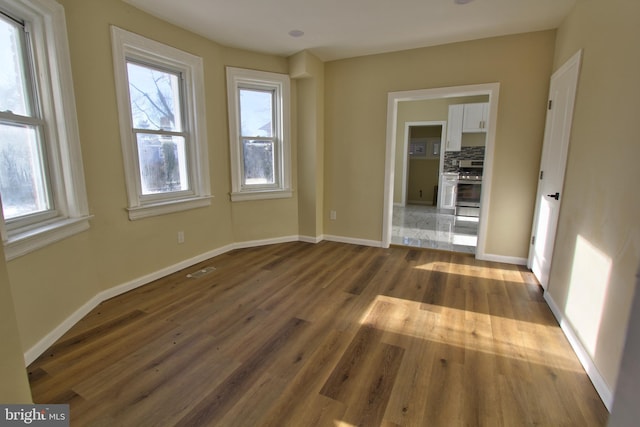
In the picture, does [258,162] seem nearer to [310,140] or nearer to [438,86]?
[310,140]

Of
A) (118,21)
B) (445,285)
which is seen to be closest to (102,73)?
(118,21)

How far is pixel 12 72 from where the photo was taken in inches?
75.9

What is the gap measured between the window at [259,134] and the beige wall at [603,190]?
3.09 m

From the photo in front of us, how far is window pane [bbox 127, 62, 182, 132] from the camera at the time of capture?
2857mm

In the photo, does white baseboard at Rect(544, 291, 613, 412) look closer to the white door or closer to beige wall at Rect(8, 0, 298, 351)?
the white door

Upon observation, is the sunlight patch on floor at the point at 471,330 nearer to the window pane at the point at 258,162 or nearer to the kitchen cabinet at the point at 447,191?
the window pane at the point at 258,162

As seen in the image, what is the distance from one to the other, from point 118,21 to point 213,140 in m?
1.36

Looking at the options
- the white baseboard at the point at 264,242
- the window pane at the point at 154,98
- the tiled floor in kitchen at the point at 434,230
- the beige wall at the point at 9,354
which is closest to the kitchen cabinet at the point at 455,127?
the tiled floor in kitchen at the point at 434,230

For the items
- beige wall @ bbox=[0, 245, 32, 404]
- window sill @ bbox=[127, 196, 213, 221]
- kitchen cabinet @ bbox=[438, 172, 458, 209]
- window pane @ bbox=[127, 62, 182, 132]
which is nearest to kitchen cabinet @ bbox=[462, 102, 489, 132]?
kitchen cabinet @ bbox=[438, 172, 458, 209]

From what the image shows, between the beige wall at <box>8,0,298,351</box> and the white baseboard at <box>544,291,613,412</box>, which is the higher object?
the beige wall at <box>8,0,298,351</box>

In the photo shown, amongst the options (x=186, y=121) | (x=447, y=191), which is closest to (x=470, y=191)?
(x=447, y=191)

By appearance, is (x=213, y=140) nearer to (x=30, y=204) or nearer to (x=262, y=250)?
(x=262, y=250)

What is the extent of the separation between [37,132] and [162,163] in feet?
3.62

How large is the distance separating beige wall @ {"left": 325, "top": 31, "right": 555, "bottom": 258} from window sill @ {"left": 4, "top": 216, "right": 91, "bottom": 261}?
298cm
